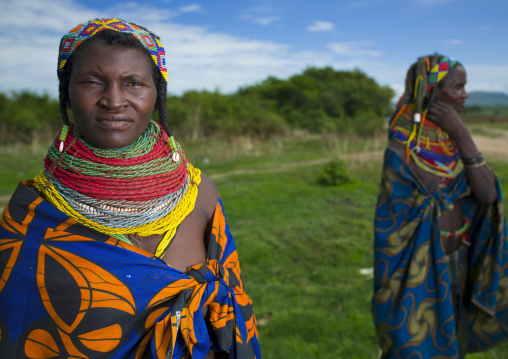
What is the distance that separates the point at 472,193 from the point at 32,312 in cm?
262

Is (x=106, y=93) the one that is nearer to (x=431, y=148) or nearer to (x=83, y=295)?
(x=83, y=295)

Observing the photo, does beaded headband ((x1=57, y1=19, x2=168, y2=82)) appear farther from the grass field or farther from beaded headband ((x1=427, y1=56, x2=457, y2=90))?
the grass field

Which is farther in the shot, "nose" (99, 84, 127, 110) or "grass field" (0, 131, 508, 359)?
"grass field" (0, 131, 508, 359)

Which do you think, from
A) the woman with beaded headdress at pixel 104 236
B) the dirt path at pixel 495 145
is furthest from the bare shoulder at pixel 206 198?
the dirt path at pixel 495 145

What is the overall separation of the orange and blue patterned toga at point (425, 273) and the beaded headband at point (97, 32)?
181 cm

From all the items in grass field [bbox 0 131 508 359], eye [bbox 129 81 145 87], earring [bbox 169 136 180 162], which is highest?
eye [bbox 129 81 145 87]

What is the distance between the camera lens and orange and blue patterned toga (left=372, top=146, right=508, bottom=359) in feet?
8.35

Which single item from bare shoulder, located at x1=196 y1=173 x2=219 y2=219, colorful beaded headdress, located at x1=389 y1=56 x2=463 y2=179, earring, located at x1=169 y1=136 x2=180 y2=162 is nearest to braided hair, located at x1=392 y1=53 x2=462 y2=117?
colorful beaded headdress, located at x1=389 y1=56 x2=463 y2=179

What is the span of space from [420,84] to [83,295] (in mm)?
2337

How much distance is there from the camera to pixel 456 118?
2.62 meters

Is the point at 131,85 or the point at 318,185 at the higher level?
the point at 131,85

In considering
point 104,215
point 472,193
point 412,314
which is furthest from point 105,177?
point 472,193

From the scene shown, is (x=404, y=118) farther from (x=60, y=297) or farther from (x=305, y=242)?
(x=305, y=242)

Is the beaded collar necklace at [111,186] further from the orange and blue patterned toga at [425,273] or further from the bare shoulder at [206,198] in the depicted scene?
the orange and blue patterned toga at [425,273]
